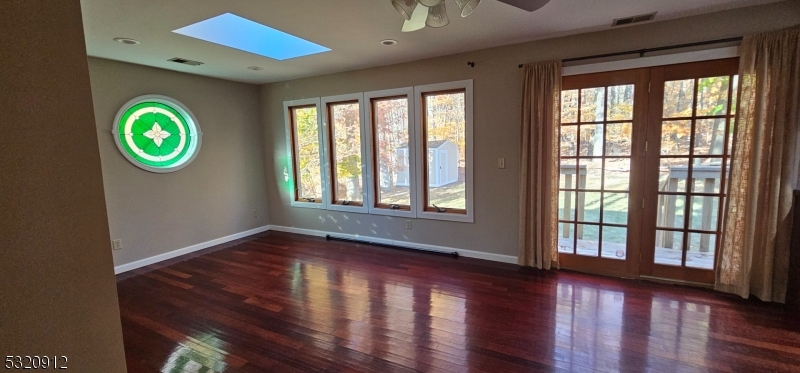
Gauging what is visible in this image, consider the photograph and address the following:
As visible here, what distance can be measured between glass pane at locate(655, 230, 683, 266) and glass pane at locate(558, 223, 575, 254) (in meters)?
0.73

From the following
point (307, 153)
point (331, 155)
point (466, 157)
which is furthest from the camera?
point (307, 153)

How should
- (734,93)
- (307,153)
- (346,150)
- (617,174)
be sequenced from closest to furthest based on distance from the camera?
(734,93) < (617,174) < (346,150) < (307,153)

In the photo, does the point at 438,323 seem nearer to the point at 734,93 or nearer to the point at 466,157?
the point at 466,157

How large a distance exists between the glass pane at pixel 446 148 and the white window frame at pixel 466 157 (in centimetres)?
7

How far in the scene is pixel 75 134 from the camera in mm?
906

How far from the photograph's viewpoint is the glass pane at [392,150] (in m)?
4.45

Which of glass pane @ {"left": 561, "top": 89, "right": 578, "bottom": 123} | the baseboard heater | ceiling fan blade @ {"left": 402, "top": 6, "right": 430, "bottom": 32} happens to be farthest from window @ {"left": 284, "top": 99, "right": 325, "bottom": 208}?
glass pane @ {"left": 561, "top": 89, "right": 578, "bottom": 123}

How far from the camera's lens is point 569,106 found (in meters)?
3.47

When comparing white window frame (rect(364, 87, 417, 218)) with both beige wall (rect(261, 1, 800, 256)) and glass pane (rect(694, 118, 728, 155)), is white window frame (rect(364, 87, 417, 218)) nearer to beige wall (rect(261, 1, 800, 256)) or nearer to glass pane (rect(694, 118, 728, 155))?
beige wall (rect(261, 1, 800, 256))

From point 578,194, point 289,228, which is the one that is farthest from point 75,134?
point 289,228

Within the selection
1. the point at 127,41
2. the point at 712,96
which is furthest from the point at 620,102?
the point at 127,41

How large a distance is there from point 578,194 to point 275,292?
3.25m

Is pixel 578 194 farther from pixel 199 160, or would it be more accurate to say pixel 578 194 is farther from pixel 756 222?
A: pixel 199 160

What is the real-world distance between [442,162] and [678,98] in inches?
93.8
